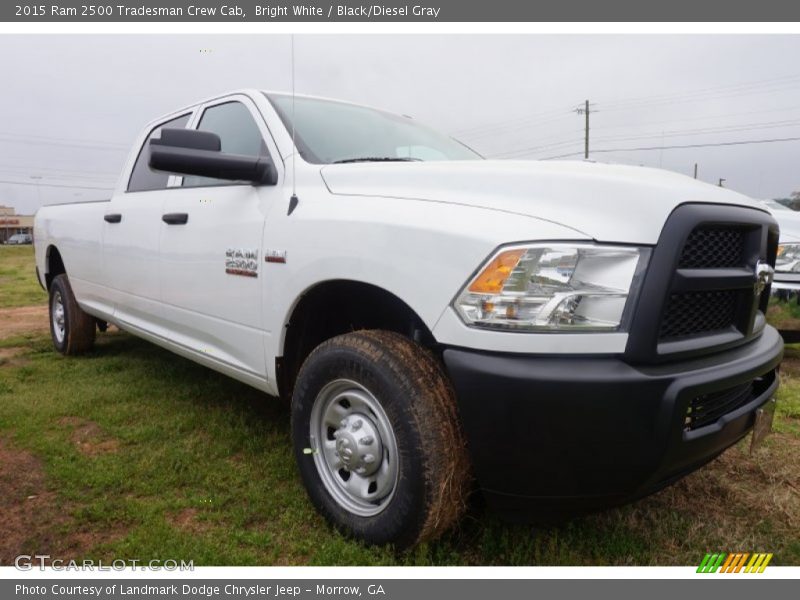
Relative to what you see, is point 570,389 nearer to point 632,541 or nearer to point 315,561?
point 632,541

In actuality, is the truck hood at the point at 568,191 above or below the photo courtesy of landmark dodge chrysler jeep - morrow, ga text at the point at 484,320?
above

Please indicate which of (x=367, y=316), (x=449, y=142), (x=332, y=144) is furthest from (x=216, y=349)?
(x=449, y=142)

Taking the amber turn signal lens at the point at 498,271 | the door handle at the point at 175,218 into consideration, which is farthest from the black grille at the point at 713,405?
the door handle at the point at 175,218

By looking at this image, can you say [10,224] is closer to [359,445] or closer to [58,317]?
[58,317]

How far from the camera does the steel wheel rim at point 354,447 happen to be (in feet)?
6.83

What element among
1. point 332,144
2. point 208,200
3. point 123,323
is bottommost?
point 123,323

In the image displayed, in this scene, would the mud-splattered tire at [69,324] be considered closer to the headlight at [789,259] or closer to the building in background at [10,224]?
the headlight at [789,259]

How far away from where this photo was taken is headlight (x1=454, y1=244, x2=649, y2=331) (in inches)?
66.5

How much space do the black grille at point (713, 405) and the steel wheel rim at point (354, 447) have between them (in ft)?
3.17

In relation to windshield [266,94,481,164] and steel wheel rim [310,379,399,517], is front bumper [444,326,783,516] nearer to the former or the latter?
steel wheel rim [310,379,399,517]

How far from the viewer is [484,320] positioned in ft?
5.73

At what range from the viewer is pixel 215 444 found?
3.15m

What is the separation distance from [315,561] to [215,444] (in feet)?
4.17

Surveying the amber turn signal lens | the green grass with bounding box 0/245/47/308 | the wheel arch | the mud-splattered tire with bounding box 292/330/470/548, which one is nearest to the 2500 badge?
the wheel arch
